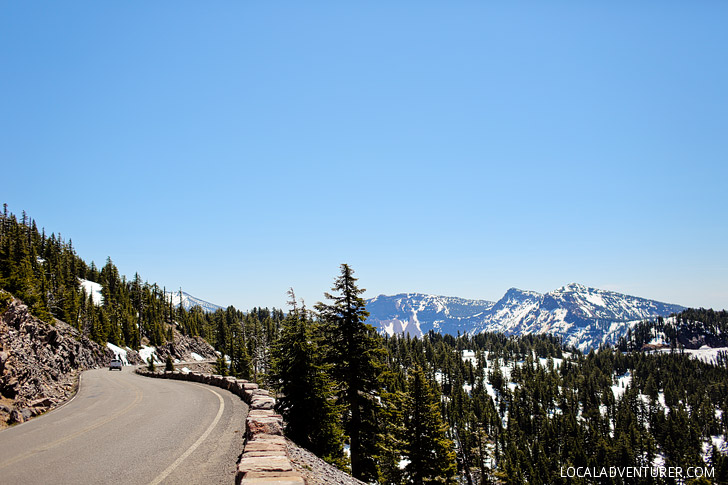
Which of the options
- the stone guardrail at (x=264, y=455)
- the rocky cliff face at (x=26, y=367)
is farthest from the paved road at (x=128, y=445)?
the rocky cliff face at (x=26, y=367)

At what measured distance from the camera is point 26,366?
22.1m

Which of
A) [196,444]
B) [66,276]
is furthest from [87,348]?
[196,444]

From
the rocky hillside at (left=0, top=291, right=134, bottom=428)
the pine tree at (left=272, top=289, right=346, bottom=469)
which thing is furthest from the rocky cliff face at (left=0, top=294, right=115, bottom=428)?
the pine tree at (left=272, top=289, right=346, bottom=469)

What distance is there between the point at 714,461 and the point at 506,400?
70845mm

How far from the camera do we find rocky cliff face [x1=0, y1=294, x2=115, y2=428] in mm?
17892

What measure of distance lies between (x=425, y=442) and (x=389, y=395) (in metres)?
5.55

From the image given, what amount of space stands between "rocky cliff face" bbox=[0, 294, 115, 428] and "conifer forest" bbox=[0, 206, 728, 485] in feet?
34.2

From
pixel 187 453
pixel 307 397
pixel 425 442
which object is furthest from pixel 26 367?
pixel 425 442

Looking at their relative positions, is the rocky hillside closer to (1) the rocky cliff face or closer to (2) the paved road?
(1) the rocky cliff face

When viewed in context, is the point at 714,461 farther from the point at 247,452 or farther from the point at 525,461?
the point at 247,452

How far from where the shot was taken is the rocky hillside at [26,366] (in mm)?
17922

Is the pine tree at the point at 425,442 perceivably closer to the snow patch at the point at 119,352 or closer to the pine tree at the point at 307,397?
the pine tree at the point at 307,397

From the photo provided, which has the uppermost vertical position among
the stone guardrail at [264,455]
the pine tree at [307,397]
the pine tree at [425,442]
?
the stone guardrail at [264,455]

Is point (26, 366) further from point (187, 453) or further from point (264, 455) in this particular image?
point (264, 455)
